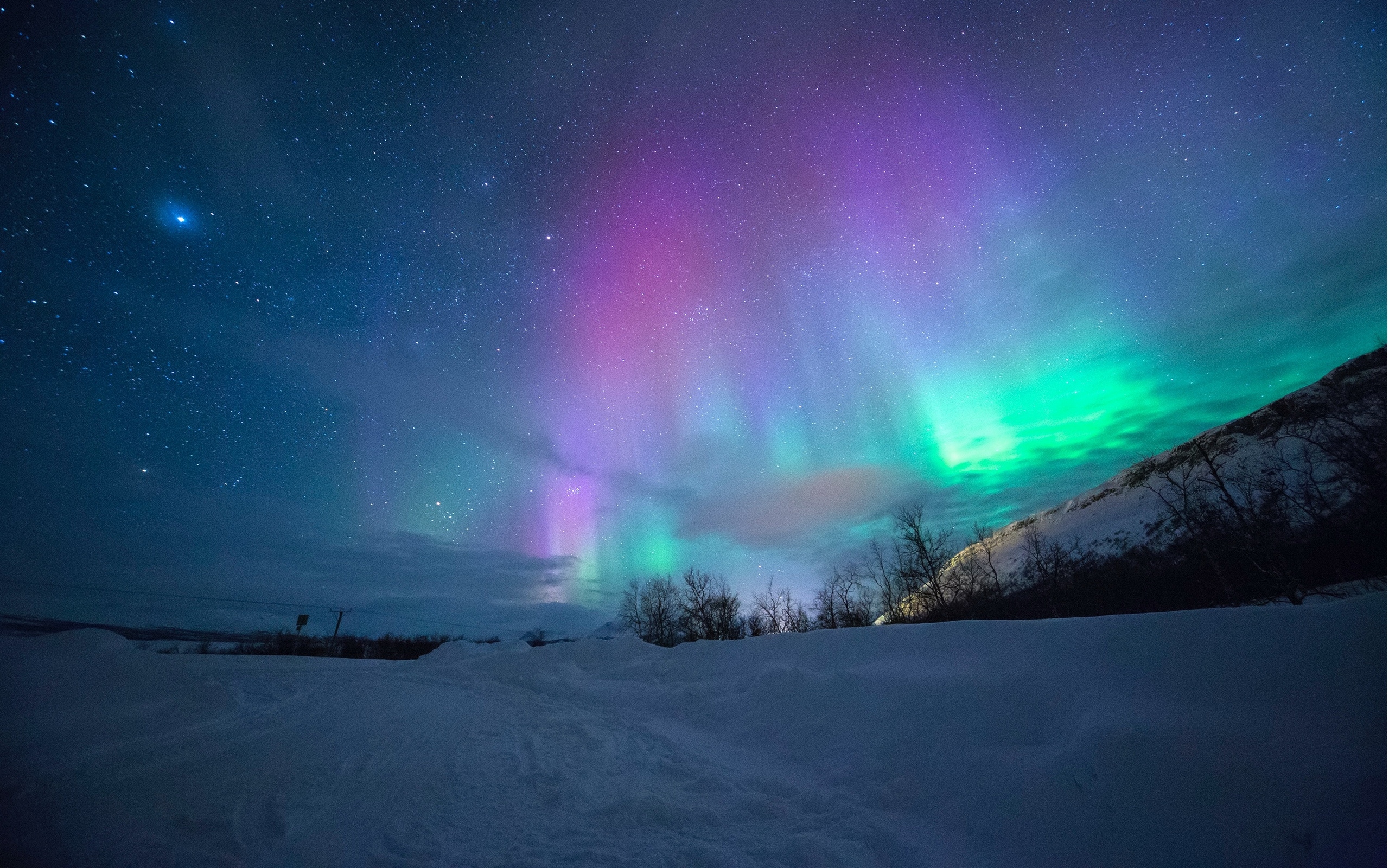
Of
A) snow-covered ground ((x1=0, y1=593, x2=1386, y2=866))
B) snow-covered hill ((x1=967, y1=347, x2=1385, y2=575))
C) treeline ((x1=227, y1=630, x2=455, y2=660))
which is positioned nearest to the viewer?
snow-covered ground ((x1=0, y1=593, x2=1386, y2=866))

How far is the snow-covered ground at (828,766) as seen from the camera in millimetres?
3137

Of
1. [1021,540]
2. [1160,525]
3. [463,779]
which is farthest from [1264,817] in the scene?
[1021,540]

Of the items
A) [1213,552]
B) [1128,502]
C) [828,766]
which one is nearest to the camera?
[828,766]

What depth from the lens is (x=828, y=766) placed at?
18.4 ft

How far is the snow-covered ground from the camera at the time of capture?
3.14 m

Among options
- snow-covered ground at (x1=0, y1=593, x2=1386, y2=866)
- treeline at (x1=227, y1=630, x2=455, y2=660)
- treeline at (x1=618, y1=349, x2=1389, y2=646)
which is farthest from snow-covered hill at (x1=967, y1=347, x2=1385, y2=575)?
treeline at (x1=227, y1=630, x2=455, y2=660)

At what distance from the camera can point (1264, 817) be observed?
285 centimetres

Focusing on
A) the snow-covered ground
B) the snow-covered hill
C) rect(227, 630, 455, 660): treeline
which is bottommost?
rect(227, 630, 455, 660): treeline

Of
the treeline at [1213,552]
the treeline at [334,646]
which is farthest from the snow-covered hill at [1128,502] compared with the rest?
the treeline at [334,646]

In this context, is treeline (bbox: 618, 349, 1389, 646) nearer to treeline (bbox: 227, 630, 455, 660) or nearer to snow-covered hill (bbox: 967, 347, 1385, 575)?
snow-covered hill (bbox: 967, 347, 1385, 575)

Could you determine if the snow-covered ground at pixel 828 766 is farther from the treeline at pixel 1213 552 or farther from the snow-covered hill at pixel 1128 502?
the snow-covered hill at pixel 1128 502

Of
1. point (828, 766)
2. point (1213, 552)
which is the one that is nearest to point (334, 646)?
point (828, 766)

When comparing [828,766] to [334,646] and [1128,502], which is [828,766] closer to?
[334,646]

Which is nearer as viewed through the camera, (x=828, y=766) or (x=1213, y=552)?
(x=828, y=766)
